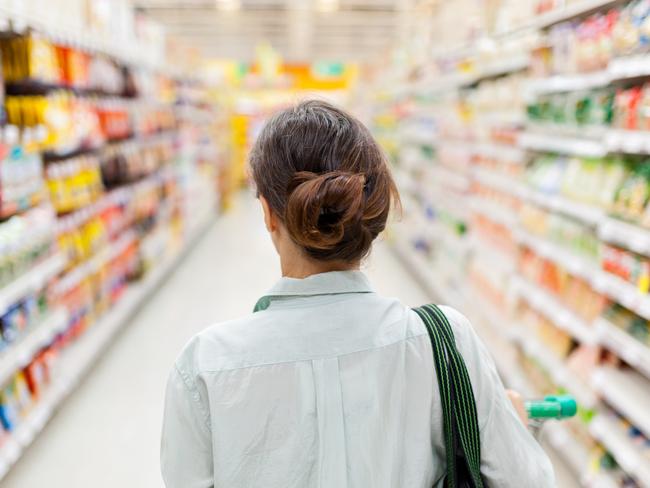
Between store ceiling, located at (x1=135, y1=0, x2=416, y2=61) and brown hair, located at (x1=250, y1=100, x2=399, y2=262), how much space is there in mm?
10086

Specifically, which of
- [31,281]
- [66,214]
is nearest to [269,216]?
[31,281]

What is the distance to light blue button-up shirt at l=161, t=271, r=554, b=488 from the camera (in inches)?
37.6

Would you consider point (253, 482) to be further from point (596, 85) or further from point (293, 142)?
point (596, 85)

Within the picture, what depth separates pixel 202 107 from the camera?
1012 cm

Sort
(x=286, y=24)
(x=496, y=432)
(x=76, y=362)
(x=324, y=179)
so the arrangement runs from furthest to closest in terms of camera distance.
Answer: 1. (x=286, y=24)
2. (x=76, y=362)
3. (x=496, y=432)
4. (x=324, y=179)

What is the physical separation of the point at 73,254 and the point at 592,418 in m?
3.41

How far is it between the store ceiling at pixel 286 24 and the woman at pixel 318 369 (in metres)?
10.1

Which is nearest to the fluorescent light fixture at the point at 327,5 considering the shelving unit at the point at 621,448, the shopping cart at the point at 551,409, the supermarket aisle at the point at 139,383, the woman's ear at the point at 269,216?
the supermarket aisle at the point at 139,383

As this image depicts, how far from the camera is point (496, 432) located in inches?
39.9

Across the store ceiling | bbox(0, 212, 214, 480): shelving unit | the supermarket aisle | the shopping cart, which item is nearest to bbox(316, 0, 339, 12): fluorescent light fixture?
the store ceiling

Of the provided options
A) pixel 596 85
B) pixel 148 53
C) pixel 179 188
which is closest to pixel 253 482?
pixel 596 85

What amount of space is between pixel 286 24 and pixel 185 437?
15076 millimetres

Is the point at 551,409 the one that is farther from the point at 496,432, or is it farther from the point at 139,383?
the point at 139,383

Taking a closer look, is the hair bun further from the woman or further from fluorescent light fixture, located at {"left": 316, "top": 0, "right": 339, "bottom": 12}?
fluorescent light fixture, located at {"left": 316, "top": 0, "right": 339, "bottom": 12}
